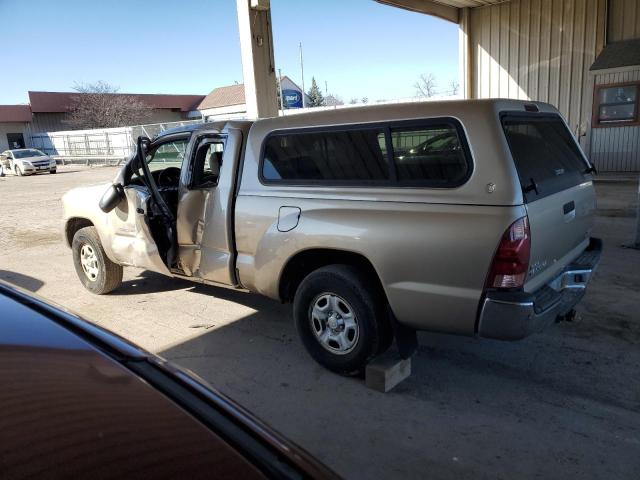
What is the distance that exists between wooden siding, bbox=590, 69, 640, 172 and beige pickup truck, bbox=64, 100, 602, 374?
37.0 ft

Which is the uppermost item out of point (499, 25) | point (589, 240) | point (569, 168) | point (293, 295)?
point (499, 25)

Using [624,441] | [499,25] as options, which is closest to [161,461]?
[624,441]

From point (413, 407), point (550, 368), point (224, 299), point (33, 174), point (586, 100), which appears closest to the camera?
point (413, 407)

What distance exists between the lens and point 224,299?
5.84 m

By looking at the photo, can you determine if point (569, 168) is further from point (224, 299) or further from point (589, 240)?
point (224, 299)

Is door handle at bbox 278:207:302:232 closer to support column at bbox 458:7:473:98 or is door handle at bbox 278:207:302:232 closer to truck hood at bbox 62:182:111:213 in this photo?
truck hood at bbox 62:182:111:213

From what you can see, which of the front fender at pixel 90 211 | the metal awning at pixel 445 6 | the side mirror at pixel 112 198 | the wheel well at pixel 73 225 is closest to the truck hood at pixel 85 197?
the front fender at pixel 90 211

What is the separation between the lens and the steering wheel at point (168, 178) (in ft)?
19.4

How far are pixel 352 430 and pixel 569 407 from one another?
1440 millimetres

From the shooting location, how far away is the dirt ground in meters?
2.93

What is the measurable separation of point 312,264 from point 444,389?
1.38m

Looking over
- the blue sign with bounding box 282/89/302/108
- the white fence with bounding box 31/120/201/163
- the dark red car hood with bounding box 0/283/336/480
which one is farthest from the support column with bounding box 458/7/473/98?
the blue sign with bounding box 282/89/302/108

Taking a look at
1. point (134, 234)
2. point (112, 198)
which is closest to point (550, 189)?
point (134, 234)

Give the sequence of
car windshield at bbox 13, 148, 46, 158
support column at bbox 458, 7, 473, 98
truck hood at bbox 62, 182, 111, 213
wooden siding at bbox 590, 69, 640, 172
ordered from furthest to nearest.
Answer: car windshield at bbox 13, 148, 46, 158 → support column at bbox 458, 7, 473, 98 → wooden siding at bbox 590, 69, 640, 172 → truck hood at bbox 62, 182, 111, 213
